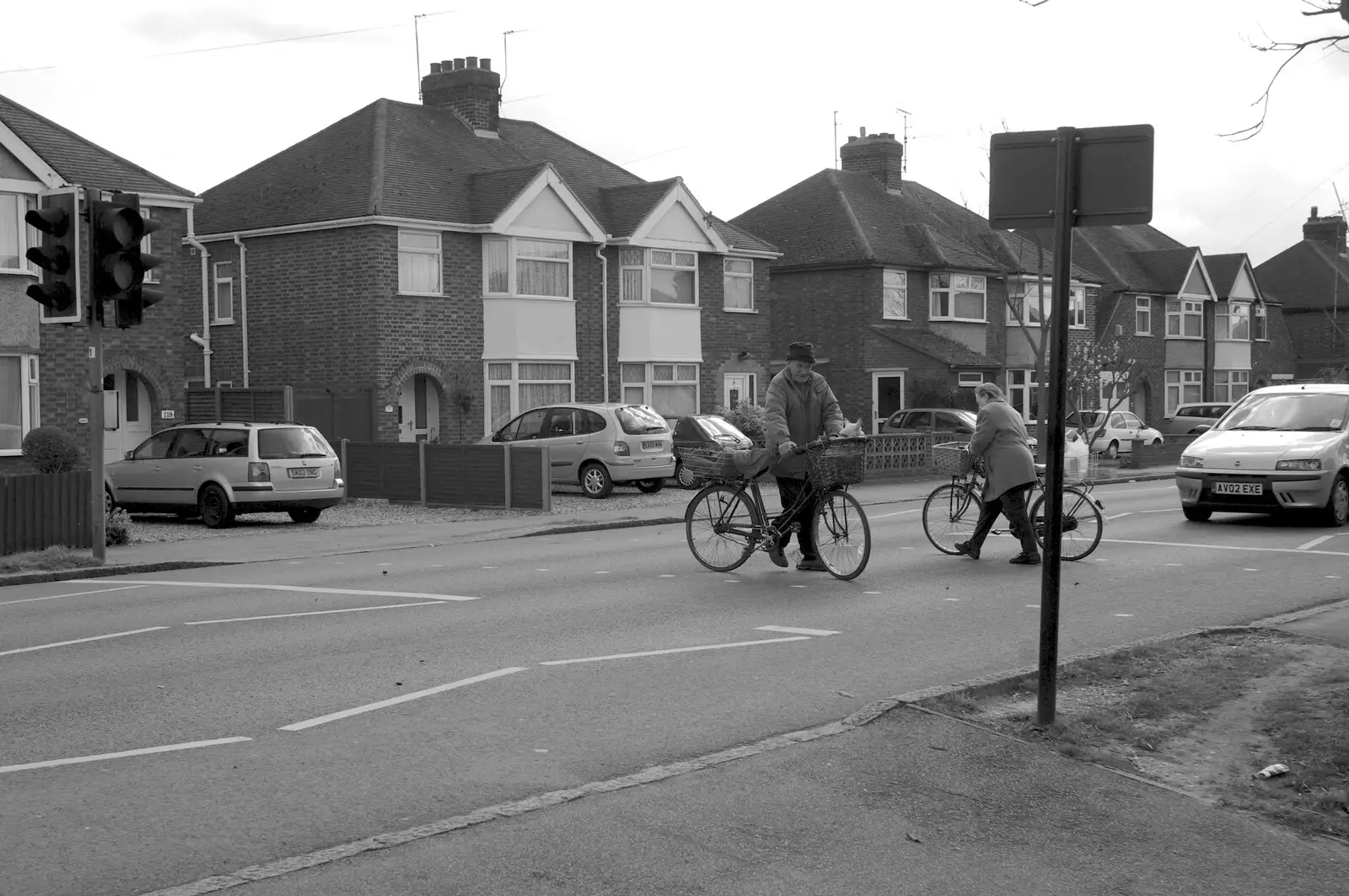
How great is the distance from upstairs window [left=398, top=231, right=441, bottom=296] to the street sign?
27.3 meters

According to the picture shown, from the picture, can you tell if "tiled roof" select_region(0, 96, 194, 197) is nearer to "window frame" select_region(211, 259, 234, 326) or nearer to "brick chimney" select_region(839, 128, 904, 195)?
"window frame" select_region(211, 259, 234, 326)

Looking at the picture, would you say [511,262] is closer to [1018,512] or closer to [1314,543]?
[1314,543]

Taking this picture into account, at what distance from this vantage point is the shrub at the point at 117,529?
1788 cm

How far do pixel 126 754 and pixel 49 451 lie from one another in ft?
50.1

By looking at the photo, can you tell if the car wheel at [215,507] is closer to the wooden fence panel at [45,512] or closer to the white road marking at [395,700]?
the wooden fence panel at [45,512]

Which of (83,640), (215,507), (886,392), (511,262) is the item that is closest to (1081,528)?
(83,640)

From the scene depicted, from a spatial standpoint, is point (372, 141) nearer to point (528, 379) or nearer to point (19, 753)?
point (528, 379)

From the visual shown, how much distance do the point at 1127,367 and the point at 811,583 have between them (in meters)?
31.2

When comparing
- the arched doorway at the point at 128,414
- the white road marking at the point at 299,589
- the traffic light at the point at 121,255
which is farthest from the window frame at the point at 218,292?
the white road marking at the point at 299,589

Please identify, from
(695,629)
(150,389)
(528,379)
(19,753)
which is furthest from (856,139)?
(19,753)

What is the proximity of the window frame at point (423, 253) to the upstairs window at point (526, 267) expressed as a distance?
3.86 ft

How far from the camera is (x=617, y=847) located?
5.23m

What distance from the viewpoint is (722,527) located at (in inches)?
536

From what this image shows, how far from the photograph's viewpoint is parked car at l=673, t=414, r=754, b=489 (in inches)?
1112
